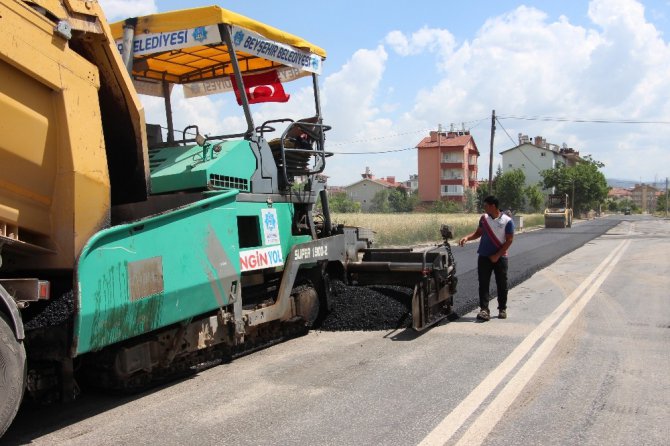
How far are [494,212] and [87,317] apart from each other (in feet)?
18.9

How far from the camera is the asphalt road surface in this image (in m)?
3.85

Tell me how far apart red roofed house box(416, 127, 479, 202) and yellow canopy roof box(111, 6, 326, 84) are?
86148 mm

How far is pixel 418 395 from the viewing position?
15.2 feet

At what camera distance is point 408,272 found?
24.1ft

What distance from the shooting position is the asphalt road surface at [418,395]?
3852mm

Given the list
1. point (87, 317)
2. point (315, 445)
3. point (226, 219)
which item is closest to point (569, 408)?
point (315, 445)

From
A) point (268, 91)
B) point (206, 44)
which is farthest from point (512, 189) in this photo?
point (206, 44)

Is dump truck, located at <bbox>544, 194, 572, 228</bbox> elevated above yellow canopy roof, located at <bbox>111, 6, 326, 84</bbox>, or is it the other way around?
yellow canopy roof, located at <bbox>111, 6, 326, 84</bbox>

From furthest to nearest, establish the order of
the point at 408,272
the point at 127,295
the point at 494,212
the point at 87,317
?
the point at 494,212 → the point at 408,272 → the point at 127,295 → the point at 87,317

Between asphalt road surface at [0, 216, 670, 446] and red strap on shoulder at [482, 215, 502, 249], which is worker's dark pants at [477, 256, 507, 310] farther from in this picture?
asphalt road surface at [0, 216, 670, 446]

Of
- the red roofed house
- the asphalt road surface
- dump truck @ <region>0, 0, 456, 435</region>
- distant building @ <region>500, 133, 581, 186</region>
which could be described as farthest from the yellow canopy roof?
distant building @ <region>500, 133, 581, 186</region>

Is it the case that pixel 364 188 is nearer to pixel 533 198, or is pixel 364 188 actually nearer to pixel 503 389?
pixel 533 198

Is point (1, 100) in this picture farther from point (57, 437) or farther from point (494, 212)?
point (494, 212)

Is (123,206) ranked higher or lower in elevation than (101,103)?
lower
